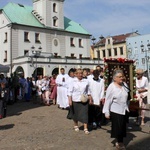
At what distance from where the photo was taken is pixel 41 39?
5700 centimetres

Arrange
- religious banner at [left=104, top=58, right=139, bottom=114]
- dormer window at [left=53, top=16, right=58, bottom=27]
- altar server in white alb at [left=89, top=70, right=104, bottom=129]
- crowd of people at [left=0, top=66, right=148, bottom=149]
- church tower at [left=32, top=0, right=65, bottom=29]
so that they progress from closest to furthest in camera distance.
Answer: crowd of people at [left=0, top=66, right=148, bottom=149] < altar server in white alb at [left=89, top=70, right=104, bottom=129] < religious banner at [left=104, top=58, right=139, bottom=114] < church tower at [left=32, top=0, right=65, bottom=29] < dormer window at [left=53, top=16, right=58, bottom=27]

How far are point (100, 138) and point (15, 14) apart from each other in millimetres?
50045

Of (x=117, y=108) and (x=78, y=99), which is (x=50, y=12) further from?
(x=117, y=108)

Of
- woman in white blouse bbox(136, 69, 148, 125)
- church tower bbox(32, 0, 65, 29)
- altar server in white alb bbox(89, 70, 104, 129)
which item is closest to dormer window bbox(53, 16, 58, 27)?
church tower bbox(32, 0, 65, 29)

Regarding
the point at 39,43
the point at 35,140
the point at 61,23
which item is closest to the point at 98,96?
the point at 35,140

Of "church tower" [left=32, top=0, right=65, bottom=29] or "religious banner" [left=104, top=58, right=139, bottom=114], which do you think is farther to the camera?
"church tower" [left=32, top=0, right=65, bottom=29]

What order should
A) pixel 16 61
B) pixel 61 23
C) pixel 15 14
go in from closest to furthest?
pixel 16 61 < pixel 15 14 < pixel 61 23

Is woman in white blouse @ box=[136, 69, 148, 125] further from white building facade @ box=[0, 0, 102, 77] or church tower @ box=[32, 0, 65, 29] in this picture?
church tower @ box=[32, 0, 65, 29]

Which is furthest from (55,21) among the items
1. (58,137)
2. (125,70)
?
(58,137)

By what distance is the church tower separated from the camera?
5800cm

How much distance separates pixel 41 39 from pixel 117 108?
2001 inches

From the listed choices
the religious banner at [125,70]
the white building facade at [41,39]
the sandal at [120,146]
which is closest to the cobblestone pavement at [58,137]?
→ the sandal at [120,146]

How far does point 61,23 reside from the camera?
60438 millimetres

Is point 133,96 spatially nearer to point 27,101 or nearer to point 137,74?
point 137,74
